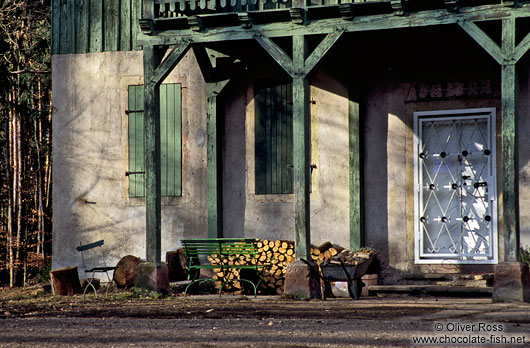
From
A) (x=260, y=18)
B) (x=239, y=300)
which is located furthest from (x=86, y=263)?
(x=260, y=18)

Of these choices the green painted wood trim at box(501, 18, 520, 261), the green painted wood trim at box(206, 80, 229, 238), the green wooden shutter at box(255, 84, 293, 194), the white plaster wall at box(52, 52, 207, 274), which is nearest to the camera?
the green painted wood trim at box(501, 18, 520, 261)

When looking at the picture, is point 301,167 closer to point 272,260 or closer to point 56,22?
point 272,260

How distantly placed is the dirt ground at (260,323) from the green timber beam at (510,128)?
909 mm

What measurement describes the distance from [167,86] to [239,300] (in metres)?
4.43

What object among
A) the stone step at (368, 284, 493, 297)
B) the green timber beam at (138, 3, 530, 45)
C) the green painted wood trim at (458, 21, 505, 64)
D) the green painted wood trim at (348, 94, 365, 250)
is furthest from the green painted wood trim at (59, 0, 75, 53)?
the green painted wood trim at (458, 21, 505, 64)

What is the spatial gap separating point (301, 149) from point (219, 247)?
1.82 meters

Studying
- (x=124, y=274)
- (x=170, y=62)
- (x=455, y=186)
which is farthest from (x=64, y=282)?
(x=455, y=186)

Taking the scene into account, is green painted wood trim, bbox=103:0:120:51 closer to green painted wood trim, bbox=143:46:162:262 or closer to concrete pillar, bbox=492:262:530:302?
green painted wood trim, bbox=143:46:162:262

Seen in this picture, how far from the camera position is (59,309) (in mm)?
10977

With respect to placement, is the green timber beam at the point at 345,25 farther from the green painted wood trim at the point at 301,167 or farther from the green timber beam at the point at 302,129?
the green painted wood trim at the point at 301,167

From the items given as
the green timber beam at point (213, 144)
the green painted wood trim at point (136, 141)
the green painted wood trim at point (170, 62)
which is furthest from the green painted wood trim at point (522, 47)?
the green painted wood trim at point (136, 141)

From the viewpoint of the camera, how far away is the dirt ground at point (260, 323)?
7.48 meters

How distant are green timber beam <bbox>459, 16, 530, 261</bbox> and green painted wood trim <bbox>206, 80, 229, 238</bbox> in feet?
15.6

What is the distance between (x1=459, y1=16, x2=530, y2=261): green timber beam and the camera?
35.9 ft
